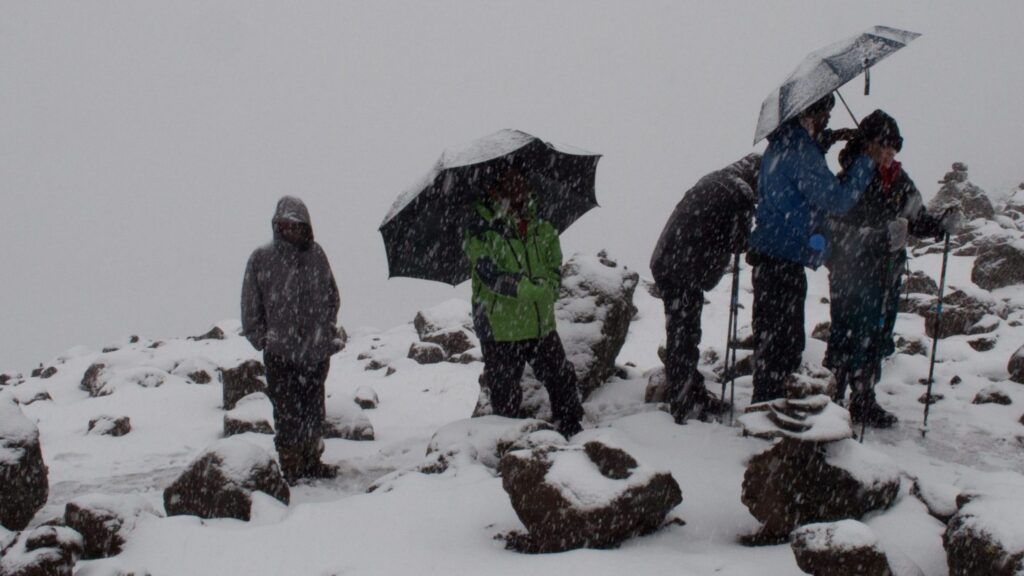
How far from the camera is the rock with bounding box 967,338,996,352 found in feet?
33.6

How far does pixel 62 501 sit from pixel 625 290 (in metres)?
6.04

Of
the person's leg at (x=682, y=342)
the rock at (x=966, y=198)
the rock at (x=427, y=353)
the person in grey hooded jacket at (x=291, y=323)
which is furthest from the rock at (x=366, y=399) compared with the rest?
the rock at (x=966, y=198)

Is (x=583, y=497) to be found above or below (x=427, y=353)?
above

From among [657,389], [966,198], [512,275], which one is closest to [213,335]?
[657,389]

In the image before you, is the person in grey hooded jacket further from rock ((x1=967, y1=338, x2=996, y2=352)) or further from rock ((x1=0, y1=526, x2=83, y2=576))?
rock ((x1=967, y1=338, x2=996, y2=352))

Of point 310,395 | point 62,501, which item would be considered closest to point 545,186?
point 310,395

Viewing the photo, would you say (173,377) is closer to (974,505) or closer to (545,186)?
(545,186)

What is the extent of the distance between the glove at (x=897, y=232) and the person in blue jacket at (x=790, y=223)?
38 cm

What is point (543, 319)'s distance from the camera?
5328 mm

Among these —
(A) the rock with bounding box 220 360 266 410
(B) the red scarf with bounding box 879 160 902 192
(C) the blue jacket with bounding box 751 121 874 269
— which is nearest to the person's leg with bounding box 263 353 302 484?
(C) the blue jacket with bounding box 751 121 874 269

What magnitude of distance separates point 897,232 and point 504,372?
3082mm

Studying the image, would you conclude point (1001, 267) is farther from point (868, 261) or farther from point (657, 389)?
point (868, 261)

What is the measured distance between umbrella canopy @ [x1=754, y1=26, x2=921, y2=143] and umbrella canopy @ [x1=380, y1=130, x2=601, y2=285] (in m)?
1.65

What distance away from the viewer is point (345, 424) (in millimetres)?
8500
